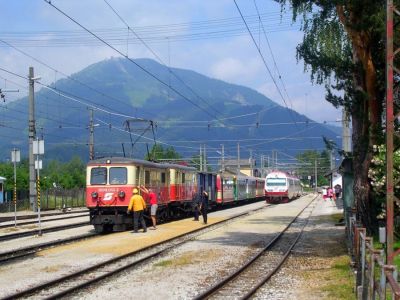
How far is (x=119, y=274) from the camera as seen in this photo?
47.5 ft

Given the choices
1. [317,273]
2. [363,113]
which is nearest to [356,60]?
[363,113]

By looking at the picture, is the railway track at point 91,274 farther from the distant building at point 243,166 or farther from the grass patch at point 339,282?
the distant building at point 243,166

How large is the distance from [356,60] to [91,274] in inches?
358

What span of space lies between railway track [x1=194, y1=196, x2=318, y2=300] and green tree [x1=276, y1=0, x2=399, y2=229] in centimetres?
289

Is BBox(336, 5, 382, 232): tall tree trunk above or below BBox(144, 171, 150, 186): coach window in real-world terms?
above

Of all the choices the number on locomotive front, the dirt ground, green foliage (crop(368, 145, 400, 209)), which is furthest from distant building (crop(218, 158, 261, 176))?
green foliage (crop(368, 145, 400, 209))

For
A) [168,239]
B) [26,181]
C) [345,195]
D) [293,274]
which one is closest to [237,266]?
[293,274]

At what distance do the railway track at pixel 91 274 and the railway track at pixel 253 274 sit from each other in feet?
8.10

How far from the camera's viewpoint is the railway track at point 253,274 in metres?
12.1

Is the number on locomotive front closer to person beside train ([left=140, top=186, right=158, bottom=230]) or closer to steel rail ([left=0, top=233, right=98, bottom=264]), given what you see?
person beside train ([left=140, top=186, right=158, bottom=230])

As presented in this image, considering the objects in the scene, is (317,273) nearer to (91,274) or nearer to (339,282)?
(339,282)

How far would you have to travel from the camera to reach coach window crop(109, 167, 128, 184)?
25812 millimetres

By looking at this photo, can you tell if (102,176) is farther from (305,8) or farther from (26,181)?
(26,181)

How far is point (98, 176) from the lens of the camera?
26.2m
